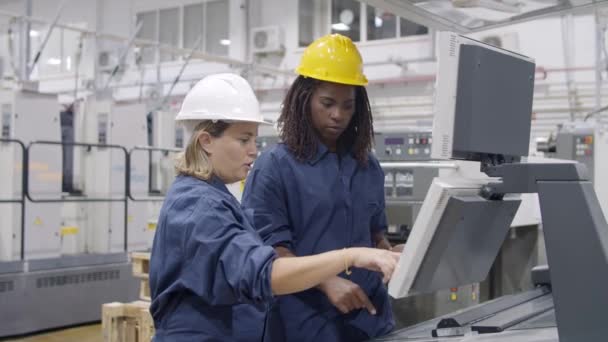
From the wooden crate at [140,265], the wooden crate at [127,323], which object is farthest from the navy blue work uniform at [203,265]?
the wooden crate at [140,265]

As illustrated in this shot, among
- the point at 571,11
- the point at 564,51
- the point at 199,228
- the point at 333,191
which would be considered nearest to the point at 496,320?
the point at 333,191

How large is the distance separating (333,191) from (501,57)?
29.5 inches

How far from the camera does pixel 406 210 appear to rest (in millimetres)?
4234

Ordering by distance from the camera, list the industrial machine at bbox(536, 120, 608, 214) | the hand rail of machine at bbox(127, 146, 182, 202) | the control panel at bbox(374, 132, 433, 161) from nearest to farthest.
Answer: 1. the control panel at bbox(374, 132, 433, 161)
2. the industrial machine at bbox(536, 120, 608, 214)
3. the hand rail of machine at bbox(127, 146, 182, 202)

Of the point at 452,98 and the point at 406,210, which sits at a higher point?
the point at 452,98

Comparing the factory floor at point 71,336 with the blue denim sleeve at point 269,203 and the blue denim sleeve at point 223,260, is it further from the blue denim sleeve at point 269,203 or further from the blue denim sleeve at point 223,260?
the blue denim sleeve at point 223,260

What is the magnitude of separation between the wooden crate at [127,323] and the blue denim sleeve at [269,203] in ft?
9.12

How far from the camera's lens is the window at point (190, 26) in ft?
40.0

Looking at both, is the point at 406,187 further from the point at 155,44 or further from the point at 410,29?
the point at 410,29

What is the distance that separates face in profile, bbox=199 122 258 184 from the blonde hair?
0.04ft

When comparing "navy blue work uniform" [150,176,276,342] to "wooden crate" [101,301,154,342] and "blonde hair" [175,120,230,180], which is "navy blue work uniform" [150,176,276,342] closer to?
"blonde hair" [175,120,230,180]

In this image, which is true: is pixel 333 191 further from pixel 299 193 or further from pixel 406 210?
pixel 406 210

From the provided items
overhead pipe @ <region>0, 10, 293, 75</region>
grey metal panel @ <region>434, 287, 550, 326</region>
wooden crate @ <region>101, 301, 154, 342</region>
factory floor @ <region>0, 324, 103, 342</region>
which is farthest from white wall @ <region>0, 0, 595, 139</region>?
grey metal panel @ <region>434, 287, 550, 326</region>

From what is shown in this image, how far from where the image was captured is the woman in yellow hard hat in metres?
2.13
